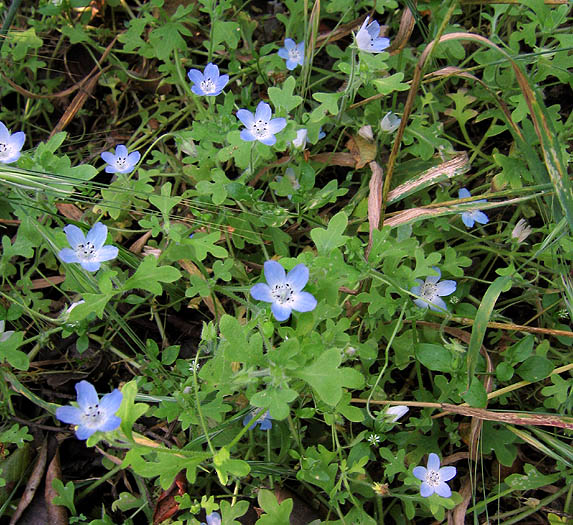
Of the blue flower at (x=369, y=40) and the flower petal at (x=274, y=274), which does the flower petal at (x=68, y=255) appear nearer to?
the flower petal at (x=274, y=274)

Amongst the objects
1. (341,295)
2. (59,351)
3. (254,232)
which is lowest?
(59,351)

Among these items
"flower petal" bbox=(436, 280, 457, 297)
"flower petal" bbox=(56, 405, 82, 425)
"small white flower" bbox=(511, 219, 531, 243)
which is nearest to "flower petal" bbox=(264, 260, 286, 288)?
"flower petal" bbox=(56, 405, 82, 425)

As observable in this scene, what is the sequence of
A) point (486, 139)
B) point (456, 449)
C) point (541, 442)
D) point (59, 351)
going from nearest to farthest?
point (541, 442) < point (456, 449) < point (59, 351) < point (486, 139)

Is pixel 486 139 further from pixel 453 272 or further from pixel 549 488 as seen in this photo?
pixel 549 488

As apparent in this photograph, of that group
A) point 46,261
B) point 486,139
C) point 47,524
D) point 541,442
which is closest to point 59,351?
point 46,261

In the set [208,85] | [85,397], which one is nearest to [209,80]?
[208,85]

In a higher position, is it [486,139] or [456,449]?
[486,139]

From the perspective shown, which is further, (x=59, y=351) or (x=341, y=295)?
(x=59, y=351)
